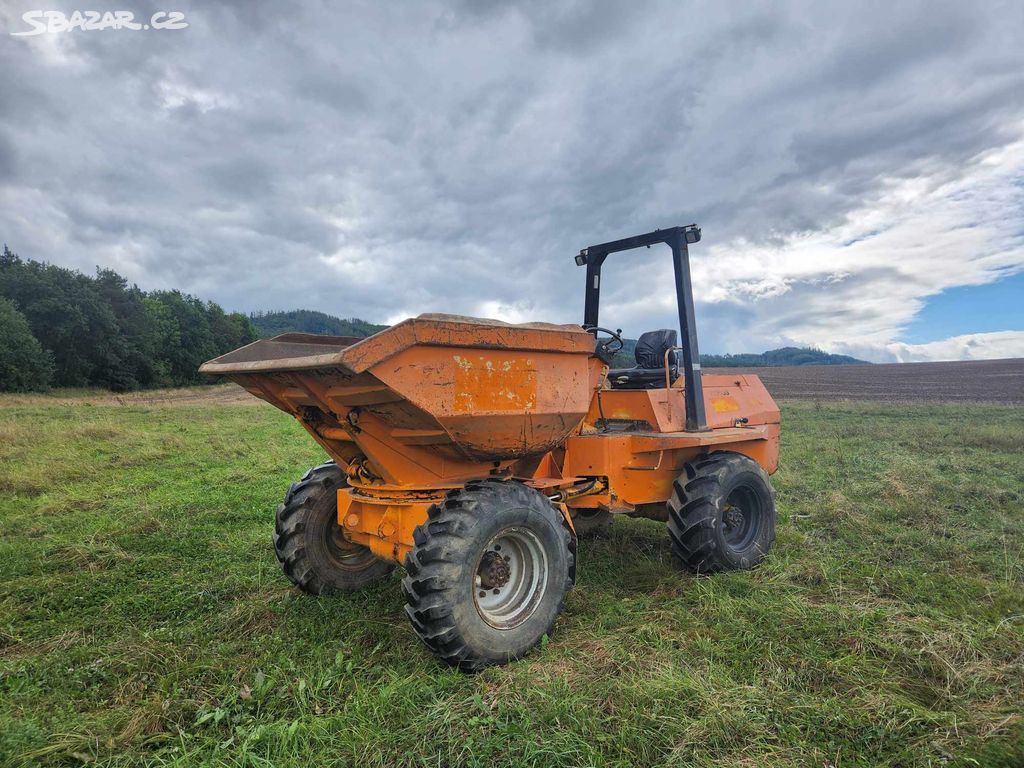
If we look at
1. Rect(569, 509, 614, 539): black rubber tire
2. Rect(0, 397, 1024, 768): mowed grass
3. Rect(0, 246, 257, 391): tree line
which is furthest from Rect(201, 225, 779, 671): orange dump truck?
Rect(0, 246, 257, 391): tree line

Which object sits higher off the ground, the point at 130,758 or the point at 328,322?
the point at 328,322

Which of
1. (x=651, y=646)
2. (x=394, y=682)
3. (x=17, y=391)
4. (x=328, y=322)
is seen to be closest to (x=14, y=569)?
(x=394, y=682)

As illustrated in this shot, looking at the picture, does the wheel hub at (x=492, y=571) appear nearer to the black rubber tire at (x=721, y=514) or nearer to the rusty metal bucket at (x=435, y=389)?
the rusty metal bucket at (x=435, y=389)

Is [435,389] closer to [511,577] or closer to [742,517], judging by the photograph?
[511,577]

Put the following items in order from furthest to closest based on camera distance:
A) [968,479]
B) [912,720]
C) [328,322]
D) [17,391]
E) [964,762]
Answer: [328,322], [17,391], [968,479], [912,720], [964,762]

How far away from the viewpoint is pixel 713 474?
5.11 meters

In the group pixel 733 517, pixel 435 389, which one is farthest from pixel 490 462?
pixel 733 517

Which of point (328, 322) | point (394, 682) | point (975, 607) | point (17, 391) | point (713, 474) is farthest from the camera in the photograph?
point (328, 322)

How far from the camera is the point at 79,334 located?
44.9 metres

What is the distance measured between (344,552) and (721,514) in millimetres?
3060

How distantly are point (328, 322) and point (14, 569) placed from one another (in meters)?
103

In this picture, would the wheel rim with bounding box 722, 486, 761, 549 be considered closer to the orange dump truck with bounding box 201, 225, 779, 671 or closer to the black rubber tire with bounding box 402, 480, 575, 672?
the orange dump truck with bounding box 201, 225, 779, 671

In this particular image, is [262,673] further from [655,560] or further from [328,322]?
[328,322]

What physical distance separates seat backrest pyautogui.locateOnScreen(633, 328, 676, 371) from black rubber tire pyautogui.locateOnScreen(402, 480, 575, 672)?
2419 mm
